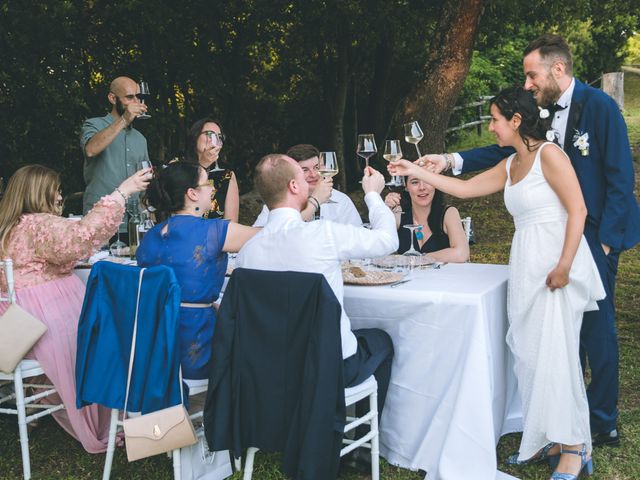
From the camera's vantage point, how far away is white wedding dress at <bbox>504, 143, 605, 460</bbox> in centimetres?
291

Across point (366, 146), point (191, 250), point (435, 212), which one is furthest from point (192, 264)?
point (435, 212)

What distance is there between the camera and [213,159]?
4496 mm

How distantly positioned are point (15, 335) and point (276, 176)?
145 centimetres

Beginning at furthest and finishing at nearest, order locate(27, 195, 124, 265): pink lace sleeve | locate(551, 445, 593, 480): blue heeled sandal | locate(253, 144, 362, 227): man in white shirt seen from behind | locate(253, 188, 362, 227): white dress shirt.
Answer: locate(253, 188, 362, 227): white dress shirt < locate(253, 144, 362, 227): man in white shirt seen from behind < locate(27, 195, 124, 265): pink lace sleeve < locate(551, 445, 593, 480): blue heeled sandal

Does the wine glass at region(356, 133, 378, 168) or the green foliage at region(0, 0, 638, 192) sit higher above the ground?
the green foliage at region(0, 0, 638, 192)

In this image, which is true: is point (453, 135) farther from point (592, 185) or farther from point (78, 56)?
point (592, 185)

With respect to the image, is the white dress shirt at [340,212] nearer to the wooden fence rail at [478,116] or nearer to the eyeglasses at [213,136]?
the eyeglasses at [213,136]

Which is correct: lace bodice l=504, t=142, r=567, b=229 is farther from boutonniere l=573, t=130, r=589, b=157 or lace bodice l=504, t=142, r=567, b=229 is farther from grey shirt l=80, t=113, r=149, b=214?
grey shirt l=80, t=113, r=149, b=214

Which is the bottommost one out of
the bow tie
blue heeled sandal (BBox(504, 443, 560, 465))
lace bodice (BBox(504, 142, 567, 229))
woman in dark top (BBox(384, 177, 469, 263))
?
blue heeled sandal (BBox(504, 443, 560, 465))

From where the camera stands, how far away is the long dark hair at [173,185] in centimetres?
303

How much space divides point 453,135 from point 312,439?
12361 millimetres

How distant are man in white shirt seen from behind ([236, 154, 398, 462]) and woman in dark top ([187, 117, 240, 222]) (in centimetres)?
154

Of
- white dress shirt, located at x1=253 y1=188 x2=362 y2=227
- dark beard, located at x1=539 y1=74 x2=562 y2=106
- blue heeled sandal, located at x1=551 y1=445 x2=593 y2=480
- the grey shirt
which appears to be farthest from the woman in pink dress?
blue heeled sandal, located at x1=551 y1=445 x2=593 y2=480

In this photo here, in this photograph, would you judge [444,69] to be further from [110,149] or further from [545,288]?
[545,288]
